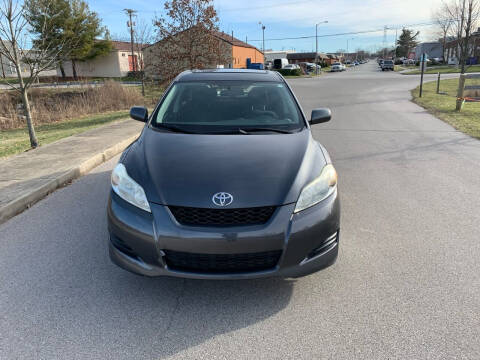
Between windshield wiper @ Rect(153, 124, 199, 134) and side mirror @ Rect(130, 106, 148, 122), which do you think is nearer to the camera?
windshield wiper @ Rect(153, 124, 199, 134)

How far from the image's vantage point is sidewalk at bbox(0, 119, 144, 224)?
505 cm

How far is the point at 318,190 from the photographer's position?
9.74 feet

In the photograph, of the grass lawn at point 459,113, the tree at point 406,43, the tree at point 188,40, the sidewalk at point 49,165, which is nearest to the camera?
the sidewalk at point 49,165

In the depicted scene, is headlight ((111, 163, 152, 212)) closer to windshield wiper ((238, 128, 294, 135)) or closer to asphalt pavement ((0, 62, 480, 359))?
asphalt pavement ((0, 62, 480, 359))

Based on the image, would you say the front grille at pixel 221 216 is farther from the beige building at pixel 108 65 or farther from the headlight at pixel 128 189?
the beige building at pixel 108 65

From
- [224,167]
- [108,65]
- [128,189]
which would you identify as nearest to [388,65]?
[108,65]

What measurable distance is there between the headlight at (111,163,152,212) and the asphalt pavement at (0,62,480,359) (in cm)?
77

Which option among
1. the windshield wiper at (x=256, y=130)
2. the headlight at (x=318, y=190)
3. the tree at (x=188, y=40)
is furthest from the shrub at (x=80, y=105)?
→ the headlight at (x=318, y=190)

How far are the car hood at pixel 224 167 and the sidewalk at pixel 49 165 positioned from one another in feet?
7.97

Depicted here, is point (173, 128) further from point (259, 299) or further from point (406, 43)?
point (406, 43)

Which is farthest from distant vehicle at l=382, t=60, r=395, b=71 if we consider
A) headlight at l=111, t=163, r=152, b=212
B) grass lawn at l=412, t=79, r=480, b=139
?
headlight at l=111, t=163, r=152, b=212

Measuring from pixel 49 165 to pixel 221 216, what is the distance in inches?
202

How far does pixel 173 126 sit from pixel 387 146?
20.0 ft

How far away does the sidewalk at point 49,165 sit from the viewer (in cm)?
505
